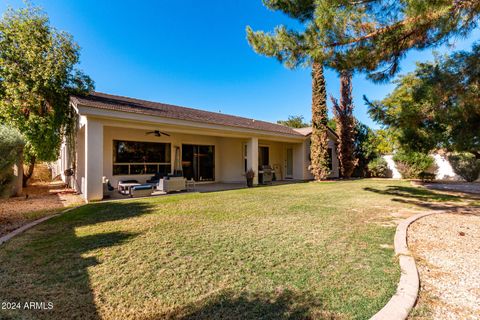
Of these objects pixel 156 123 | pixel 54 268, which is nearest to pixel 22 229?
Answer: pixel 54 268

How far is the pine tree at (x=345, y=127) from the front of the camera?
18266 millimetres

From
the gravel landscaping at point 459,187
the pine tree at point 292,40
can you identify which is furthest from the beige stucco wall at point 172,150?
the gravel landscaping at point 459,187

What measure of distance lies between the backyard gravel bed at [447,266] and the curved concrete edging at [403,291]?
0.25 ft

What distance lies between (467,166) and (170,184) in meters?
19.8

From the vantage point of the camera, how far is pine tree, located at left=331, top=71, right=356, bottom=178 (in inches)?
719

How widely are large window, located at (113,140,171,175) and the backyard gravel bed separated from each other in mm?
12042

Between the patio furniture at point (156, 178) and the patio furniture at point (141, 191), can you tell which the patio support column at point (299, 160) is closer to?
the patio furniture at point (156, 178)

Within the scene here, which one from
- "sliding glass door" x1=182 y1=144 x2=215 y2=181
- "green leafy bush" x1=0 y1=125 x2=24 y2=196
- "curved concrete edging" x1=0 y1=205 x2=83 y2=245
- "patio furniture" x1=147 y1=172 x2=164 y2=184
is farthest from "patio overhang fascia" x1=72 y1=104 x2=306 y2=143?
"curved concrete edging" x1=0 y1=205 x2=83 y2=245

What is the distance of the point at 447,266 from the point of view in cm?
351

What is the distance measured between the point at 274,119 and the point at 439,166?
33547mm

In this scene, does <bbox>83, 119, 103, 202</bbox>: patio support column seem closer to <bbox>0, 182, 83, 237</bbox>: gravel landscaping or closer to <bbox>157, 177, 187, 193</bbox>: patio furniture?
<bbox>0, 182, 83, 237</bbox>: gravel landscaping

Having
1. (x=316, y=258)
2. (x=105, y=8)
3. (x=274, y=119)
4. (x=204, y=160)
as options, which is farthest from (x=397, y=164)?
(x=274, y=119)

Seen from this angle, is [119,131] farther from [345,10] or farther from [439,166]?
[439,166]

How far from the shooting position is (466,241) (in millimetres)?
4590
